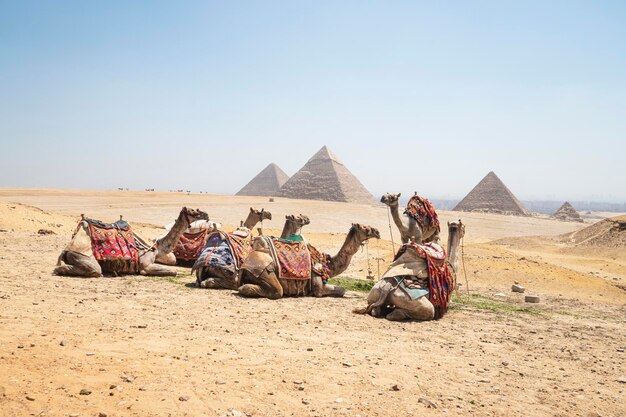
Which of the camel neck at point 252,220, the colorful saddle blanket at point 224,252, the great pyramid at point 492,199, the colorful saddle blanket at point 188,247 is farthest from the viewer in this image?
the great pyramid at point 492,199

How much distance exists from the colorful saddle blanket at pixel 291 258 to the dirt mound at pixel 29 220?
1365 cm

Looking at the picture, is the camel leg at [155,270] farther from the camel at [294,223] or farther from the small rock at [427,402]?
the small rock at [427,402]

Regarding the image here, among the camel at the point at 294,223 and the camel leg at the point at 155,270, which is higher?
the camel at the point at 294,223

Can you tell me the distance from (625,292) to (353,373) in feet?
40.9

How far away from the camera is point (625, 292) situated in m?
14.3

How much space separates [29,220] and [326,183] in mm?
75293

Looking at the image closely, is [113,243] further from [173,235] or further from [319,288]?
[319,288]

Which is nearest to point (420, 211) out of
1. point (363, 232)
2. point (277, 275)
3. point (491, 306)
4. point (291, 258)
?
point (363, 232)

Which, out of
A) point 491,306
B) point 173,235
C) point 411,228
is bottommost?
point 491,306

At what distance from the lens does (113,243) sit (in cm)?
1022

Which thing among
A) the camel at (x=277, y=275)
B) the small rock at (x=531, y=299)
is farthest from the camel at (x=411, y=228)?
the small rock at (x=531, y=299)

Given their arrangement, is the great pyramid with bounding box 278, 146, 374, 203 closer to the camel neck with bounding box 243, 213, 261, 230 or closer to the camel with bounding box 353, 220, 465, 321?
the camel neck with bounding box 243, 213, 261, 230

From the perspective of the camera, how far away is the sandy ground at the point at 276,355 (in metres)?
4.19

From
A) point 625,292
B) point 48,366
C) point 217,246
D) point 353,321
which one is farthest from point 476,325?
point 625,292
